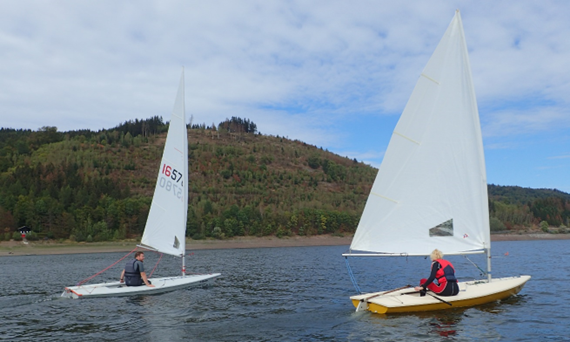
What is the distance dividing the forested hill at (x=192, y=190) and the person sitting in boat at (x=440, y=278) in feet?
256

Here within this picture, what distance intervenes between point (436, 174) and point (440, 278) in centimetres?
377

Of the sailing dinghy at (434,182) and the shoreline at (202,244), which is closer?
the sailing dinghy at (434,182)

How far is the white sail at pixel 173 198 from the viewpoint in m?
25.1

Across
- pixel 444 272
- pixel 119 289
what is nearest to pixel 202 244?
pixel 119 289

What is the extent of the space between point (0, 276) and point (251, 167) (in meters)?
131

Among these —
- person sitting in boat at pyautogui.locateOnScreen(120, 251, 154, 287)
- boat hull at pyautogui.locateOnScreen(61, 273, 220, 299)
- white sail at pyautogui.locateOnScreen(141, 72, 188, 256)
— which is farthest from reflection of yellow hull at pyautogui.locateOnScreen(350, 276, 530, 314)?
white sail at pyautogui.locateOnScreen(141, 72, 188, 256)

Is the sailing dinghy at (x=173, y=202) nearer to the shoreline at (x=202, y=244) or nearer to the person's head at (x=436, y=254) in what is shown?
the person's head at (x=436, y=254)

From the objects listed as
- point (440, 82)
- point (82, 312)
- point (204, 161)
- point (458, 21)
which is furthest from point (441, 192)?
point (204, 161)

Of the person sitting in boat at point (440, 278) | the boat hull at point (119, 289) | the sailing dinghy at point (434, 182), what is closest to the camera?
the person sitting in boat at point (440, 278)

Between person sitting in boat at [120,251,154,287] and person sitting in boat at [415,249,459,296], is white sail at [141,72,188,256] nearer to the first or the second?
person sitting in boat at [120,251,154,287]

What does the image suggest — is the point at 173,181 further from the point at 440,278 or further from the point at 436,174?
the point at 440,278

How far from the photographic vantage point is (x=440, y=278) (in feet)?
54.6

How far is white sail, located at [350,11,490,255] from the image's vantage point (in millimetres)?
16422

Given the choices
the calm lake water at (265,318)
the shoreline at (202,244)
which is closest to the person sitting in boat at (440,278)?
the calm lake water at (265,318)
